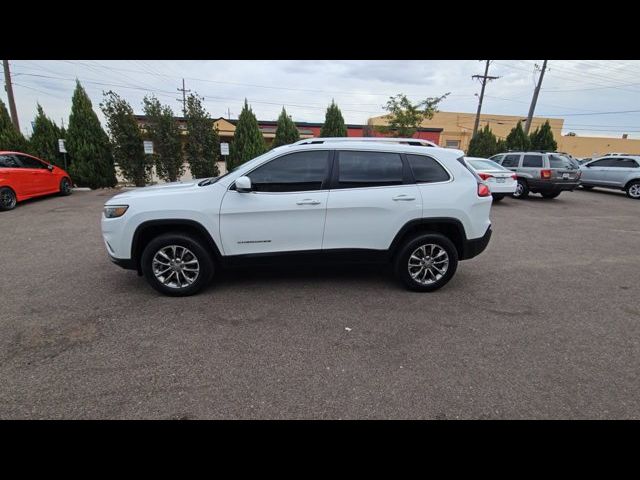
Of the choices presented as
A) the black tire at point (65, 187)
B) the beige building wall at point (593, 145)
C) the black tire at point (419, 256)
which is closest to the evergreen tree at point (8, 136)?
the black tire at point (65, 187)

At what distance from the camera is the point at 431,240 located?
4016 millimetres

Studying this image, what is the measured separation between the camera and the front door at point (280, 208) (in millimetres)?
3703

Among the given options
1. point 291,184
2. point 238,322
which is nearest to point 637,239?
point 291,184

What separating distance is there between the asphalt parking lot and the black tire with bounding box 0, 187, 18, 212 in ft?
17.1

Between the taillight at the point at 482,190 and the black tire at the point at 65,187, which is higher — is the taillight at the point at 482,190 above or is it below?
above

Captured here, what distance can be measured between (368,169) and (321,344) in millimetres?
2145

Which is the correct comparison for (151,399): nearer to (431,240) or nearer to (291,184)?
(291,184)

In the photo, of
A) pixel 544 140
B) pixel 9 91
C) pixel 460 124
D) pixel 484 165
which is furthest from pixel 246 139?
pixel 460 124

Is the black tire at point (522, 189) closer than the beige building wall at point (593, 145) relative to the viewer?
Yes

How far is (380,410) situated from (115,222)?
11.1 ft

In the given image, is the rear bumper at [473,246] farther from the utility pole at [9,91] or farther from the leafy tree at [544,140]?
the leafy tree at [544,140]

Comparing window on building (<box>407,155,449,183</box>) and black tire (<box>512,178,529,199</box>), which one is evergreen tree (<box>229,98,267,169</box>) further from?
window on building (<box>407,155,449,183</box>)

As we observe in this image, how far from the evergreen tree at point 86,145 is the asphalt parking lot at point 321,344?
9.36m


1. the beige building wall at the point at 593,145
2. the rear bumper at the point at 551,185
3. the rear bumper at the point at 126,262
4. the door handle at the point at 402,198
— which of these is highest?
the beige building wall at the point at 593,145
